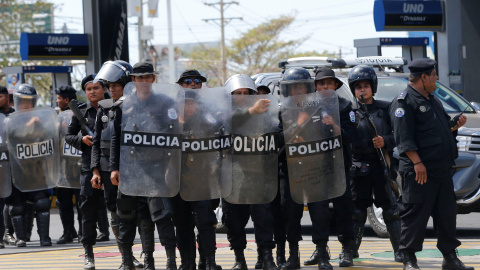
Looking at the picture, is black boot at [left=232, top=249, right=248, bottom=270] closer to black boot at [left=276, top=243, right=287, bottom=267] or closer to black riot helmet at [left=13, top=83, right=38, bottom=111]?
black boot at [left=276, top=243, right=287, bottom=267]

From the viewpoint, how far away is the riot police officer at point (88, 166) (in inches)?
384

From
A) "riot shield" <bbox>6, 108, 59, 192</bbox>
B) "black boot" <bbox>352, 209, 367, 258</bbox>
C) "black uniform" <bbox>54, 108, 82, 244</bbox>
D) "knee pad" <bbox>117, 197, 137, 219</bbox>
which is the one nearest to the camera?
"knee pad" <bbox>117, 197, 137, 219</bbox>

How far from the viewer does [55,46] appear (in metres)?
19.5

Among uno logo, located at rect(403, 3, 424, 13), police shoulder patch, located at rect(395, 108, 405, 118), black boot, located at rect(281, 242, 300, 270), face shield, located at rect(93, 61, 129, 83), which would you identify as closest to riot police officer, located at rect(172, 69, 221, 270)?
face shield, located at rect(93, 61, 129, 83)

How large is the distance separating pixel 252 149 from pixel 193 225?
0.91 meters

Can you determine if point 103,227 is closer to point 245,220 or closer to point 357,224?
point 245,220

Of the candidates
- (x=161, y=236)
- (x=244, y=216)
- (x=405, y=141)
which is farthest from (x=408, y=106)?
(x=161, y=236)

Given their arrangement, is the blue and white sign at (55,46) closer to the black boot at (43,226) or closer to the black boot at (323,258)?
the black boot at (43,226)

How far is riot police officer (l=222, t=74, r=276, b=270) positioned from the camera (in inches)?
342

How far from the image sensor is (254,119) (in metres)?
8.70

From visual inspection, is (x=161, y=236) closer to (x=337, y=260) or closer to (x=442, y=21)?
(x=337, y=260)

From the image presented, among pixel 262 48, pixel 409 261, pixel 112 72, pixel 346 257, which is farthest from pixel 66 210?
pixel 262 48

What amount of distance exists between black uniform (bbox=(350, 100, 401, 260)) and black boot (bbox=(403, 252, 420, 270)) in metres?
0.89

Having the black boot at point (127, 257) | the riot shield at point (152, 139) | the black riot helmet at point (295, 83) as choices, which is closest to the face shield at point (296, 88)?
the black riot helmet at point (295, 83)
